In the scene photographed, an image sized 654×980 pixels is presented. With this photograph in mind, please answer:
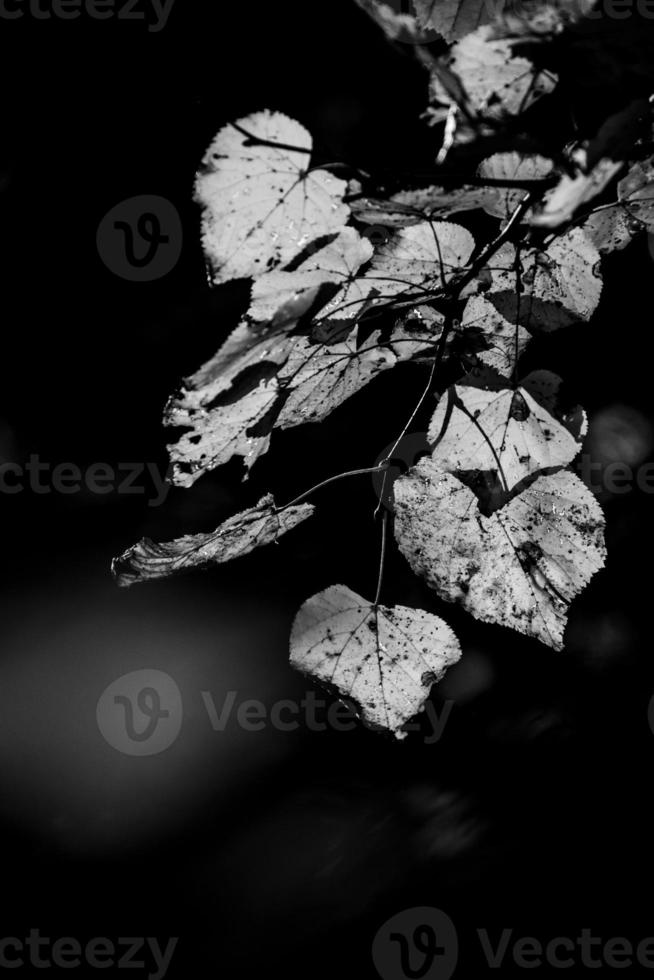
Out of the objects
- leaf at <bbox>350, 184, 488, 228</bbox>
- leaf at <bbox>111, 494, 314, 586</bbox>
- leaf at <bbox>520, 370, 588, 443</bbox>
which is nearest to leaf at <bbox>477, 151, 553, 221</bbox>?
leaf at <bbox>350, 184, 488, 228</bbox>

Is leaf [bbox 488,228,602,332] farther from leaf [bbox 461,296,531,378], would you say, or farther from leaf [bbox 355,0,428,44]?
leaf [bbox 355,0,428,44]

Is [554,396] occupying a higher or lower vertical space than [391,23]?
lower

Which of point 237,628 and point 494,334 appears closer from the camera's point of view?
point 494,334

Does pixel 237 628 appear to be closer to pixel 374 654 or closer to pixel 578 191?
pixel 374 654

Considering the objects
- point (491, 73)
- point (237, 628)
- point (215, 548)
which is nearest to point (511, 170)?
point (491, 73)

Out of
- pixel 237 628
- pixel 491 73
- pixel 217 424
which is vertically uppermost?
pixel 491 73

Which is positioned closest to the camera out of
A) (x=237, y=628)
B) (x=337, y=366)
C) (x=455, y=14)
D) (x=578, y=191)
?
(x=578, y=191)

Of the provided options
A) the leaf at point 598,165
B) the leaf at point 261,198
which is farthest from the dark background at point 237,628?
the leaf at point 598,165
